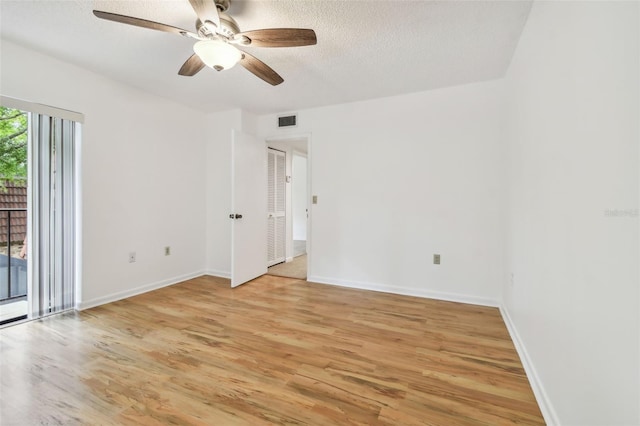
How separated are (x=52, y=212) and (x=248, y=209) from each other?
1918 millimetres

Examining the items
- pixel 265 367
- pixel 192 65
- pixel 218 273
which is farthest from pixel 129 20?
pixel 218 273

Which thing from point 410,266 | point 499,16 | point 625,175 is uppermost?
point 499,16

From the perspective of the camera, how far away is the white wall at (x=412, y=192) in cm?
289

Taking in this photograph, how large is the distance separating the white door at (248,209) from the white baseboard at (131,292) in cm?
86

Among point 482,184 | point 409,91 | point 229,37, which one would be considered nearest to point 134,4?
point 229,37

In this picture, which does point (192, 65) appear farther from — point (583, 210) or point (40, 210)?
point (583, 210)

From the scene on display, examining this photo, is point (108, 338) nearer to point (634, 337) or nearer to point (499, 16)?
point (634, 337)

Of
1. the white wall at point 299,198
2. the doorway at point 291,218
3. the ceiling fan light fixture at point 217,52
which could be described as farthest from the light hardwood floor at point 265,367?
the white wall at point 299,198

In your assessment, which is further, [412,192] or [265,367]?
[412,192]

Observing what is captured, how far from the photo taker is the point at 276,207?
473cm

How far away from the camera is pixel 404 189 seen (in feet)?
10.6

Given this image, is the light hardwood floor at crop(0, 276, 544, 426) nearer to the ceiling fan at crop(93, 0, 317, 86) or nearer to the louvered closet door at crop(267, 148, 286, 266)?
the louvered closet door at crop(267, 148, 286, 266)

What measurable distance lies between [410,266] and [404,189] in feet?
2.98

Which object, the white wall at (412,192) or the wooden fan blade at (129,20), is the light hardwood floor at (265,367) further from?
the wooden fan blade at (129,20)
